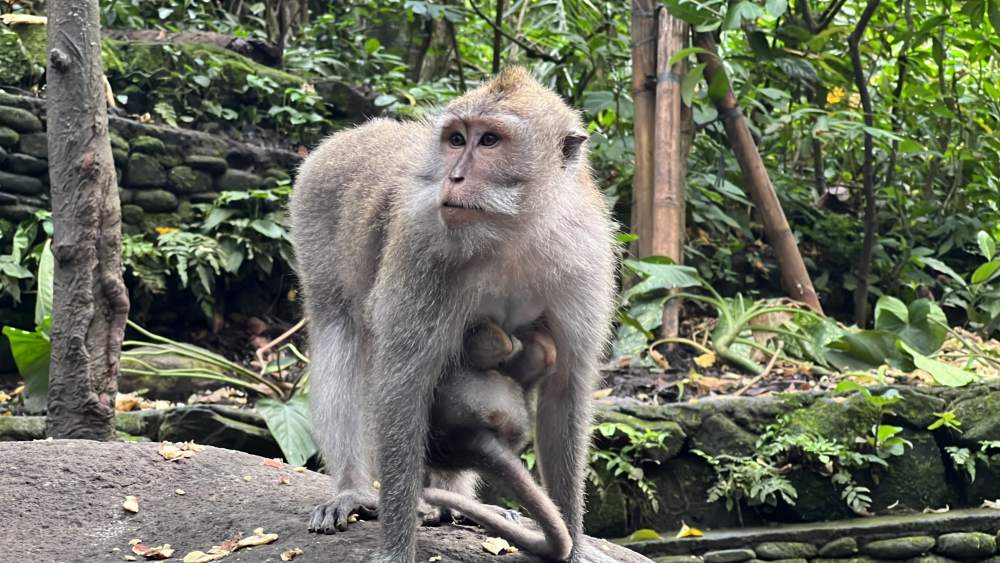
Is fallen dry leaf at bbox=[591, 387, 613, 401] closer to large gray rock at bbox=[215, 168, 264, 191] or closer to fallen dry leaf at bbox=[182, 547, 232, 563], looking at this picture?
fallen dry leaf at bbox=[182, 547, 232, 563]

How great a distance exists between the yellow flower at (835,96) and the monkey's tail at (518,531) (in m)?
7.82

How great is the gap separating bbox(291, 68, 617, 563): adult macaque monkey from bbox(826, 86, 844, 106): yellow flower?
7333 millimetres

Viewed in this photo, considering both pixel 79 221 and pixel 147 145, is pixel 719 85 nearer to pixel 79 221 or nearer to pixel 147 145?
pixel 147 145

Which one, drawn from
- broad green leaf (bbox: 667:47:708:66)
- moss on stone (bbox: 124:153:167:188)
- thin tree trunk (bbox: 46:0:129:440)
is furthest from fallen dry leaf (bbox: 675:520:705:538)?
moss on stone (bbox: 124:153:167:188)

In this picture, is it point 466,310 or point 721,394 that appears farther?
point 721,394

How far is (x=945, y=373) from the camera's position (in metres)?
6.64

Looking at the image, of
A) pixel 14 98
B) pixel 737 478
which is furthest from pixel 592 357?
pixel 14 98

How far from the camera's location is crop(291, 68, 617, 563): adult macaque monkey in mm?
3285

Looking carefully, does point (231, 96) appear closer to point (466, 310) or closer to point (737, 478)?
point (737, 478)

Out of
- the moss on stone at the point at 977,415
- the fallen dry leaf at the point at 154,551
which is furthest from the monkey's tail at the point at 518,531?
the moss on stone at the point at 977,415

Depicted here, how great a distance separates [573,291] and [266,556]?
136 centimetres

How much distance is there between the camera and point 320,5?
1361cm

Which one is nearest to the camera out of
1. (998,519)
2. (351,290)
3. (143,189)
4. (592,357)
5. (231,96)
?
(592,357)

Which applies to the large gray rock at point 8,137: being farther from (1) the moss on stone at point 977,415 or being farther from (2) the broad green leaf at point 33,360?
(1) the moss on stone at point 977,415
